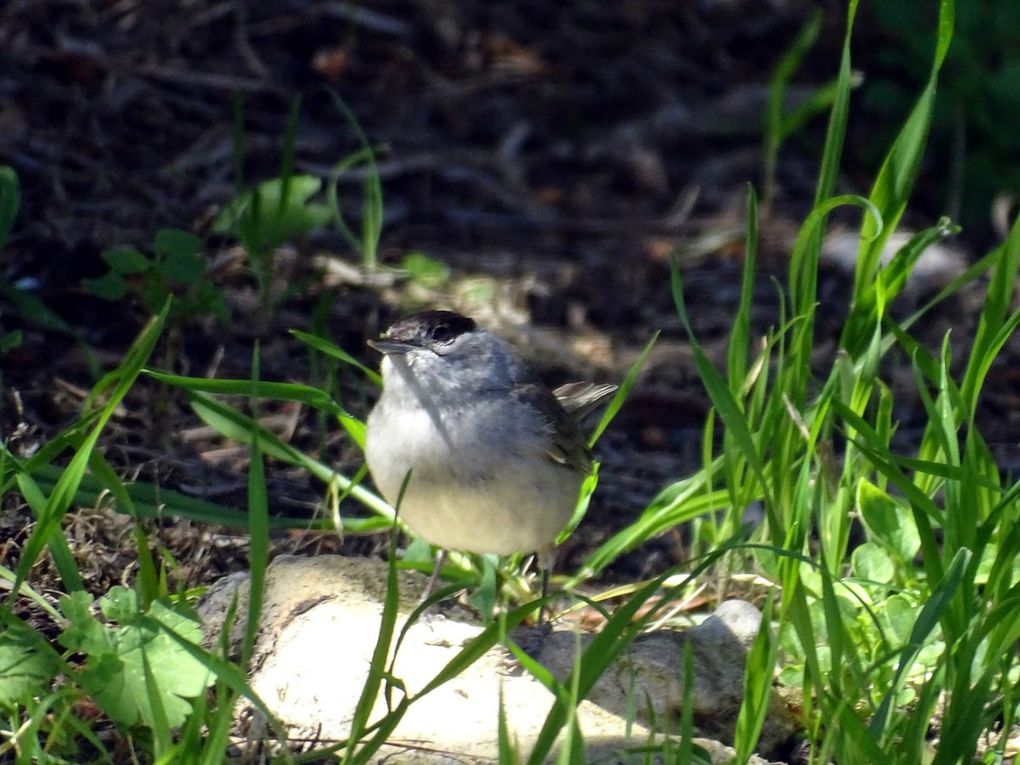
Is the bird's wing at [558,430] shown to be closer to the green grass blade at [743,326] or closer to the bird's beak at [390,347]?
the bird's beak at [390,347]

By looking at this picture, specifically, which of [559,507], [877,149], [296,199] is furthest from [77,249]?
[877,149]

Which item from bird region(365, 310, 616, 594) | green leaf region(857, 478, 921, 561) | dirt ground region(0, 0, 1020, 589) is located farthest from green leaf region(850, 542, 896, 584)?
dirt ground region(0, 0, 1020, 589)

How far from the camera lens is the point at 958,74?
24.4 ft

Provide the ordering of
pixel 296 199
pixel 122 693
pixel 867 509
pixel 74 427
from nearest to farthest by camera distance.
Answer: pixel 122 693, pixel 74 427, pixel 867 509, pixel 296 199

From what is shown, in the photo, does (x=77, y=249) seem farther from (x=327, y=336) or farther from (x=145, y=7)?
(x=145, y=7)

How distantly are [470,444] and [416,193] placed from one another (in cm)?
347

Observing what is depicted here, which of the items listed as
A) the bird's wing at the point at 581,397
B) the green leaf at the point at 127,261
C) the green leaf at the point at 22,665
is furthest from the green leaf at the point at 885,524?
the green leaf at the point at 127,261

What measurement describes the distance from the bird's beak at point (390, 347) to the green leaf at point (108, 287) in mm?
1297

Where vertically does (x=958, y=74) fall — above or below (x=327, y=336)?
above

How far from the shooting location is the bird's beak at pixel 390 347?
434cm

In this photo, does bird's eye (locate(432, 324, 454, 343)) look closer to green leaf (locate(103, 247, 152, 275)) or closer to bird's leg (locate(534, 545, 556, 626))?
bird's leg (locate(534, 545, 556, 626))

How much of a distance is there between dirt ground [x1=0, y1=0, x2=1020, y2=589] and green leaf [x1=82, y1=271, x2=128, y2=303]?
0.26 metres

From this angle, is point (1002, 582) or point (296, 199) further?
point (296, 199)

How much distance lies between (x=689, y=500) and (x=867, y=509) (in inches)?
22.8
